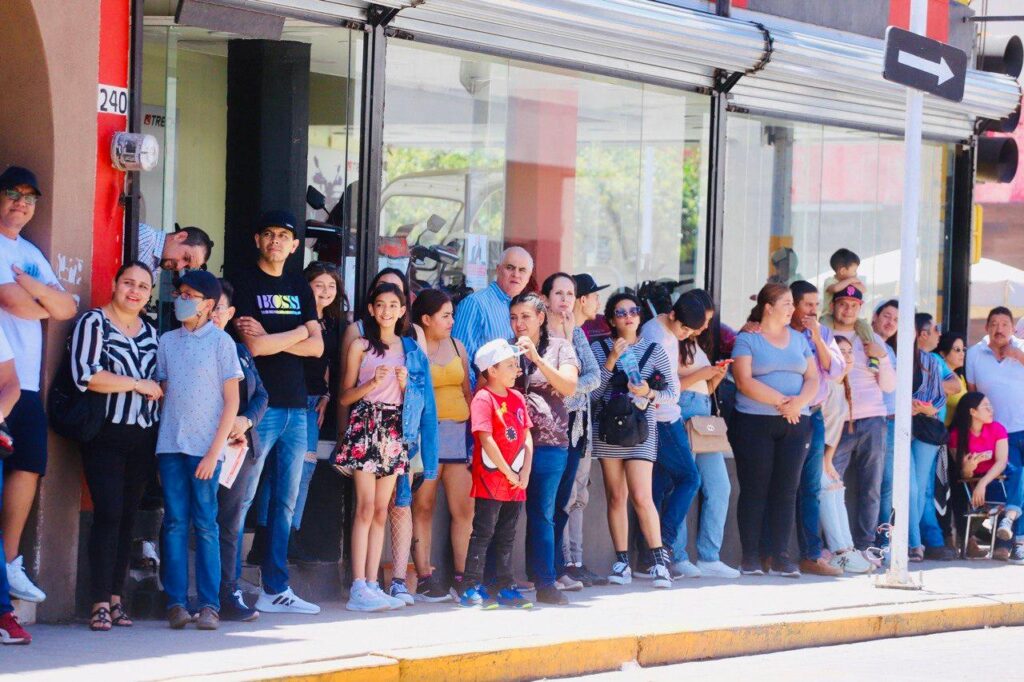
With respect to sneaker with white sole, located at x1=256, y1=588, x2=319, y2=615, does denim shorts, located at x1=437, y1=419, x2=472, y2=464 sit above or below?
above

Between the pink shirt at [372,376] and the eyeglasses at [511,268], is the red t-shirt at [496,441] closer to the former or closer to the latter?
the pink shirt at [372,376]

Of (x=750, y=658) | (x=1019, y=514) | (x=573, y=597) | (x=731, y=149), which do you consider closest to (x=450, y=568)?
(x=573, y=597)

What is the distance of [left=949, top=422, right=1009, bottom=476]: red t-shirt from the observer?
13984 millimetres

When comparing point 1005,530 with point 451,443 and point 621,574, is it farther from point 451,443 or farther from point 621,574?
point 451,443

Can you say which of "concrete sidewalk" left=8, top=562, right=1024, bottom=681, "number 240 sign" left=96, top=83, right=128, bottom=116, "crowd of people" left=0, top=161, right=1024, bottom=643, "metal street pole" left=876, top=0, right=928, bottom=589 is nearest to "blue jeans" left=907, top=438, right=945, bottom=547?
"crowd of people" left=0, top=161, right=1024, bottom=643

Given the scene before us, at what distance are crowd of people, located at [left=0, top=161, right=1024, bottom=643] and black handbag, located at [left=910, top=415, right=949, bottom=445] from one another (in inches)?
1.1

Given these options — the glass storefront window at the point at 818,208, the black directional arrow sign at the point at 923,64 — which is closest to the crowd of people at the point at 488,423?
the glass storefront window at the point at 818,208

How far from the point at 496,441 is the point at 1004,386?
6.13m

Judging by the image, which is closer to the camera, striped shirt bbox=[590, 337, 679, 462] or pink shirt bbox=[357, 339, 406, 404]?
pink shirt bbox=[357, 339, 406, 404]

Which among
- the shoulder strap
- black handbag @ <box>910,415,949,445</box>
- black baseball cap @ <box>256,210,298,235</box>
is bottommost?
black handbag @ <box>910,415,949,445</box>

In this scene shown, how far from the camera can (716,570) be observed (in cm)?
1203

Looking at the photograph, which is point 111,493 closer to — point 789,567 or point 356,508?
point 356,508

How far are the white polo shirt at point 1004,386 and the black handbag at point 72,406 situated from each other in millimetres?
8329

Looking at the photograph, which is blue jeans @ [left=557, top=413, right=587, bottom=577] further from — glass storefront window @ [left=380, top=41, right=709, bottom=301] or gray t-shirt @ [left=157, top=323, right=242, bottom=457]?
gray t-shirt @ [left=157, top=323, right=242, bottom=457]
